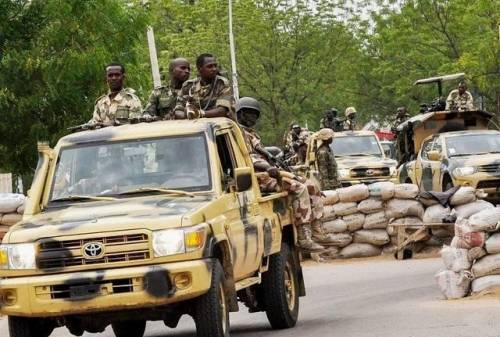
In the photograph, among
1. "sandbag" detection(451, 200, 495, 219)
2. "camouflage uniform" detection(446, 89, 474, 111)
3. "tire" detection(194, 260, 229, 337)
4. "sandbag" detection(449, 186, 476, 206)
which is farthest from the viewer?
"camouflage uniform" detection(446, 89, 474, 111)

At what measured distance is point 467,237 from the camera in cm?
1499

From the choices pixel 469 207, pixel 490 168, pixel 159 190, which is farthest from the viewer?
pixel 490 168

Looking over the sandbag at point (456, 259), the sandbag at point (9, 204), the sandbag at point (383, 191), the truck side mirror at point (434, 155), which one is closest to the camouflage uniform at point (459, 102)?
the truck side mirror at point (434, 155)

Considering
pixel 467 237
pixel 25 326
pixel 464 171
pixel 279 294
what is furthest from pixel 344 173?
pixel 25 326

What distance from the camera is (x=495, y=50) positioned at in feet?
142

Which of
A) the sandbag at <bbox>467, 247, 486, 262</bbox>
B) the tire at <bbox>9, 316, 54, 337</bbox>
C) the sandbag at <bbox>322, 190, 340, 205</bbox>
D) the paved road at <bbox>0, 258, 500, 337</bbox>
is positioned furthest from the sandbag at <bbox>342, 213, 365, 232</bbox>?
the tire at <bbox>9, 316, 54, 337</bbox>

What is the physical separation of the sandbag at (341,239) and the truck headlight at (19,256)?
12960mm

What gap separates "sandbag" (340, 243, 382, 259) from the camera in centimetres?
2353

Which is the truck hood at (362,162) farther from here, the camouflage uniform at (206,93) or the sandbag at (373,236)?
the camouflage uniform at (206,93)

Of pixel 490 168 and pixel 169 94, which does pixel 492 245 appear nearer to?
pixel 169 94

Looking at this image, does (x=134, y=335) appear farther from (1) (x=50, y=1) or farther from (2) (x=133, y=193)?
(1) (x=50, y=1)

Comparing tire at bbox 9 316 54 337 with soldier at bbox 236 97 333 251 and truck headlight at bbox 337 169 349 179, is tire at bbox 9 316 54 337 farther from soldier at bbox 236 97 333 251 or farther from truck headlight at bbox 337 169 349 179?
truck headlight at bbox 337 169 349 179

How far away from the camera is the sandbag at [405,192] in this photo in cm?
2336

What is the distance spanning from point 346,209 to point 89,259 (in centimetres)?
1336
